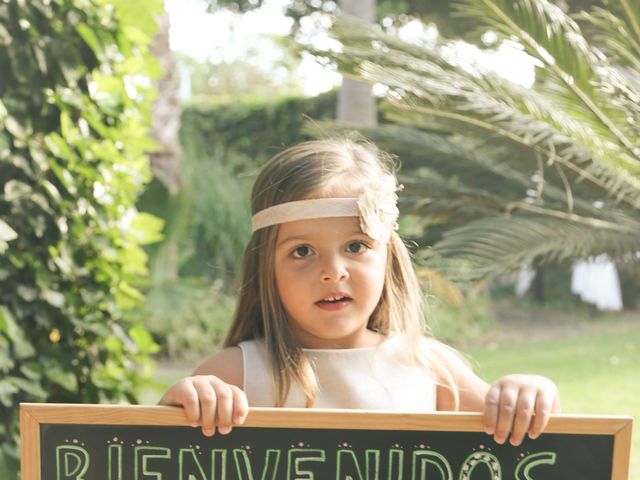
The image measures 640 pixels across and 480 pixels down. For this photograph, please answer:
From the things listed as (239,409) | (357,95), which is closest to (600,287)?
(357,95)

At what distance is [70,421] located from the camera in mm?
1778

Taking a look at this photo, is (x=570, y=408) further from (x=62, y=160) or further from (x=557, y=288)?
(x=557, y=288)

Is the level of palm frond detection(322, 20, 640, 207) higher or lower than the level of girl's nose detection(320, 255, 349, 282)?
higher

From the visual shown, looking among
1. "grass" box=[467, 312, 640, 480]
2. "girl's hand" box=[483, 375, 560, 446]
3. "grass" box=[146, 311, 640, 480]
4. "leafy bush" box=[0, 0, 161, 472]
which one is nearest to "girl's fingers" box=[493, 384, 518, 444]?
"girl's hand" box=[483, 375, 560, 446]

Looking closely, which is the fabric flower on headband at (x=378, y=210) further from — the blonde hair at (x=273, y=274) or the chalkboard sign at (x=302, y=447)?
the chalkboard sign at (x=302, y=447)

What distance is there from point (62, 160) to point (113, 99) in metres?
0.39

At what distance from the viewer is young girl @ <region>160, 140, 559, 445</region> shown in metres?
2.08

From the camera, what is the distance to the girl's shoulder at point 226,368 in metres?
2.11

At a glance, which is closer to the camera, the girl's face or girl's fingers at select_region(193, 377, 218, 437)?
girl's fingers at select_region(193, 377, 218, 437)

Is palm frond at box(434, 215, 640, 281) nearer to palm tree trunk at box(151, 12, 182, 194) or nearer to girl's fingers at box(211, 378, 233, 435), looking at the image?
girl's fingers at box(211, 378, 233, 435)

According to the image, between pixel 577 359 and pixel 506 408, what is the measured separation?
23.9 feet

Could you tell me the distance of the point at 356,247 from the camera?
6.96 feet

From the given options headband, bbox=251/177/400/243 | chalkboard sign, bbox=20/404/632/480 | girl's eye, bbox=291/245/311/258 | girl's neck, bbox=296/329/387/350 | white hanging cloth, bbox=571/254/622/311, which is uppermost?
white hanging cloth, bbox=571/254/622/311

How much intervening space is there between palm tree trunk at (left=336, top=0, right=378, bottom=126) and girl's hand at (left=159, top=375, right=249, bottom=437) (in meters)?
7.49
